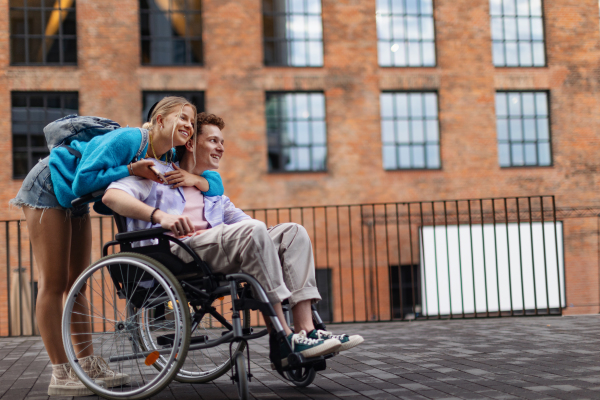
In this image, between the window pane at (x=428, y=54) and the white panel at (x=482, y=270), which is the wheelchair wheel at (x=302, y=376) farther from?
the window pane at (x=428, y=54)

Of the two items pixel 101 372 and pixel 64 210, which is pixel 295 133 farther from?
pixel 101 372

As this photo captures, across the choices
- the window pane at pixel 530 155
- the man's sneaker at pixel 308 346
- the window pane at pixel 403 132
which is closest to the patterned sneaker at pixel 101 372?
the man's sneaker at pixel 308 346

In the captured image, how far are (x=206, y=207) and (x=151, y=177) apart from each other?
0.43 m

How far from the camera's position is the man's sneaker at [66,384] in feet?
10.8

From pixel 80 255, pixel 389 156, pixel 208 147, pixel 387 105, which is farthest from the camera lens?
pixel 387 105

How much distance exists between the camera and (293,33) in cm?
1641

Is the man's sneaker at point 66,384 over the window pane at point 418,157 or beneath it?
beneath

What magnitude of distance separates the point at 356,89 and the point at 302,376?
13795 millimetres

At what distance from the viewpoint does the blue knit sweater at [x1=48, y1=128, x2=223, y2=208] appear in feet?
10.2

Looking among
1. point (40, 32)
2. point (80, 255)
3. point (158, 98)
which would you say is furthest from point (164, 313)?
point (40, 32)

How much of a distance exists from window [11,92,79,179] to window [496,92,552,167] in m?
11.5

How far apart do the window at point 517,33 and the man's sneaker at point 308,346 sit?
1599 cm

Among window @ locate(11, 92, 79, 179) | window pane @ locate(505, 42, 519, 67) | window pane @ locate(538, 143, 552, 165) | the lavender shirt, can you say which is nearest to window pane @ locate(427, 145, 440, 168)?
window pane @ locate(538, 143, 552, 165)

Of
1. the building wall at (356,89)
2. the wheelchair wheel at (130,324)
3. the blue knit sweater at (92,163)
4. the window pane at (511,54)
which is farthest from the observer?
the window pane at (511,54)
